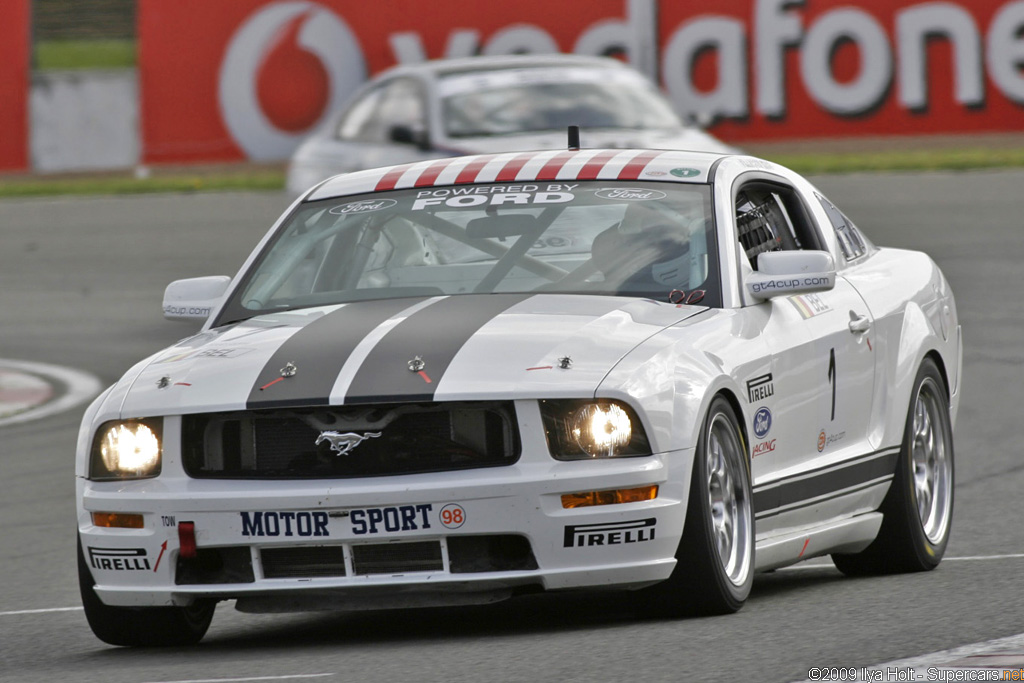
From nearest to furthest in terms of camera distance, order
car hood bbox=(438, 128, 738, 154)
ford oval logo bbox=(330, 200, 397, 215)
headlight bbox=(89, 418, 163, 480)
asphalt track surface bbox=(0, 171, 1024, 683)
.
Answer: asphalt track surface bbox=(0, 171, 1024, 683) < headlight bbox=(89, 418, 163, 480) < ford oval logo bbox=(330, 200, 397, 215) < car hood bbox=(438, 128, 738, 154)

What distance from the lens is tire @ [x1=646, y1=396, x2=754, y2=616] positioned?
6.21 m

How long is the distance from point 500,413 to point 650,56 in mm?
21792

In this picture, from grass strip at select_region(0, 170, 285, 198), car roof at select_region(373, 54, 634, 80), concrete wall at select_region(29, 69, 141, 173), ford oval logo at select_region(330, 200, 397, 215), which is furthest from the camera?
concrete wall at select_region(29, 69, 141, 173)

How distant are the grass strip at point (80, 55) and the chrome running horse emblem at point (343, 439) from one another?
2273 centimetres

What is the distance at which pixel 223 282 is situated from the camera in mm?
7641

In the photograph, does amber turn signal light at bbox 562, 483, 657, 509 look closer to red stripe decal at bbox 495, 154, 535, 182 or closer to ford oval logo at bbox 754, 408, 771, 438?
ford oval logo at bbox 754, 408, 771, 438

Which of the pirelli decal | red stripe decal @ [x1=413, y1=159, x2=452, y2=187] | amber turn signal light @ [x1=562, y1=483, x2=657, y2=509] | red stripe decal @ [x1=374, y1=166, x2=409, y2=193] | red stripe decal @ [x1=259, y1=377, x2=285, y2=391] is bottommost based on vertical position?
the pirelli decal

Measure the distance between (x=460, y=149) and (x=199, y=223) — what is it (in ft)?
24.6

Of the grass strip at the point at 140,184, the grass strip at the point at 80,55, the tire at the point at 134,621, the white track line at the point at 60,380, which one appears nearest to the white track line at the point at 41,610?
the tire at the point at 134,621

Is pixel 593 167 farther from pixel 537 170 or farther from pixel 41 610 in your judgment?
pixel 41 610

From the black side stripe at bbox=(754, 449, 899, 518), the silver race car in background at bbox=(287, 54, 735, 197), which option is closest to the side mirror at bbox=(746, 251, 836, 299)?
the black side stripe at bbox=(754, 449, 899, 518)

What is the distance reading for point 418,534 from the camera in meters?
6.01

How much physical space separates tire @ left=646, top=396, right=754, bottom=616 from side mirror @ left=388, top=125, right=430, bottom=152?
971 cm

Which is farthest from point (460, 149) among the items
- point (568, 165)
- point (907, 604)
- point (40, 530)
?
point (907, 604)
